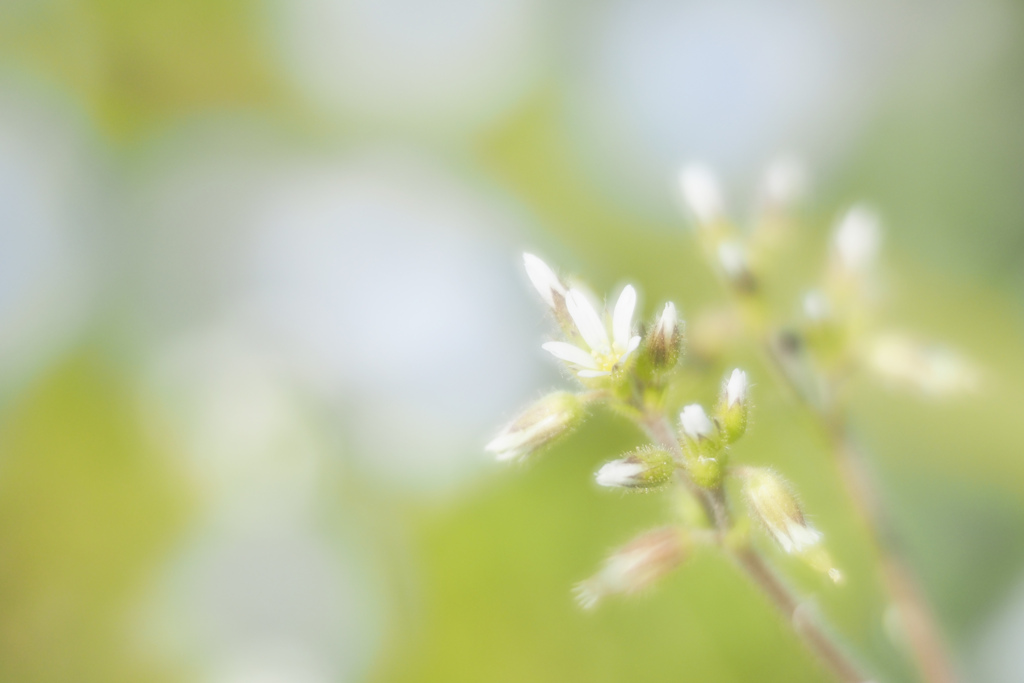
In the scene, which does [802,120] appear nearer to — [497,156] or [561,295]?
[497,156]

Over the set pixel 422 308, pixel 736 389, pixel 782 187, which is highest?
pixel 422 308

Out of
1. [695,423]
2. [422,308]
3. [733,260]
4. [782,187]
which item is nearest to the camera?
[695,423]

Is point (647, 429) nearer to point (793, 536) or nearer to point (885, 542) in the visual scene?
point (793, 536)

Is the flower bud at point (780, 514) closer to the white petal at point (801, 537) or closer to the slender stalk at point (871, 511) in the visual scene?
the white petal at point (801, 537)

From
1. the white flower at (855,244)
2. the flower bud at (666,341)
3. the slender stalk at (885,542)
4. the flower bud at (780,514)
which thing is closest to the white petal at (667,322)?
the flower bud at (666,341)

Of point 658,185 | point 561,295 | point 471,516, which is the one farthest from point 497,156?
point 561,295

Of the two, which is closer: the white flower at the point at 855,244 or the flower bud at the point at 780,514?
the flower bud at the point at 780,514

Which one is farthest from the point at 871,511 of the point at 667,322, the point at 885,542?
the point at 667,322
